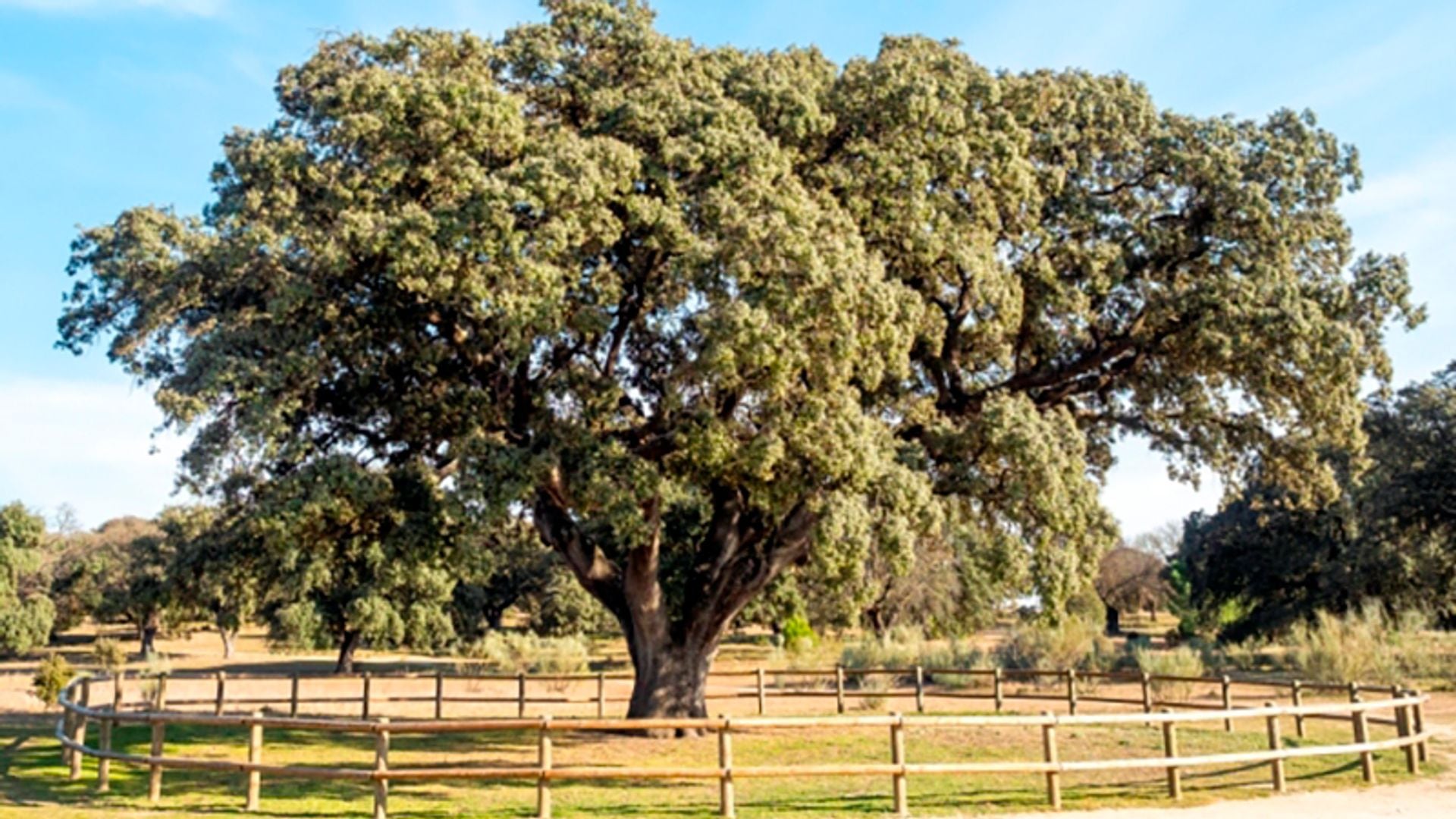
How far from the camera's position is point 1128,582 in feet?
261

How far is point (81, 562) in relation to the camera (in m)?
61.8

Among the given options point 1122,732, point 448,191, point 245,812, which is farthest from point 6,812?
point 1122,732

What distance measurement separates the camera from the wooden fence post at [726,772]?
12.4 metres

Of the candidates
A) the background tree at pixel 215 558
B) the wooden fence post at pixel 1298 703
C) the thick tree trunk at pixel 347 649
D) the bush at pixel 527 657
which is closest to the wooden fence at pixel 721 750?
the wooden fence post at pixel 1298 703

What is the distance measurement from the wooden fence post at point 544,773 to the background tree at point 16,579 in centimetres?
4085

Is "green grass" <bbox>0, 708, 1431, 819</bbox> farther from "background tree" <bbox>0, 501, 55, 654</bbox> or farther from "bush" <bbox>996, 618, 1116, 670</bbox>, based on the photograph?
"background tree" <bbox>0, 501, 55, 654</bbox>

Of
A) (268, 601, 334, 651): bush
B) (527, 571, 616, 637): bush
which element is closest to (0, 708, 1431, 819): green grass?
(268, 601, 334, 651): bush

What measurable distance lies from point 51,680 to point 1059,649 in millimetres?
28893

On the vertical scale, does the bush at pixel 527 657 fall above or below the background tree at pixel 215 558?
below

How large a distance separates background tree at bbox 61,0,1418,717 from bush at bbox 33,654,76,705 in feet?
51.7

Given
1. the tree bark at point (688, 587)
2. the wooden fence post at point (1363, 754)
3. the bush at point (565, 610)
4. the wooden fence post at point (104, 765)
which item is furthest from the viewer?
the bush at point (565, 610)

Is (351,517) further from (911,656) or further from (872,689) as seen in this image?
(911,656)

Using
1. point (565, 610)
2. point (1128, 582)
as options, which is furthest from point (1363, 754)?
point (1128, 582)

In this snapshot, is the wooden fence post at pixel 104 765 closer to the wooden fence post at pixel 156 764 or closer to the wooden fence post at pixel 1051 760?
the wooden fence post at pixel 156 764
